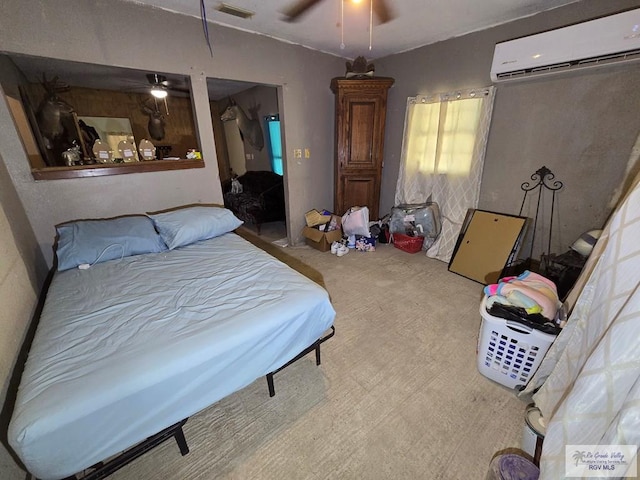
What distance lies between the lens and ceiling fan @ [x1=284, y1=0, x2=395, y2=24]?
85.0 inches

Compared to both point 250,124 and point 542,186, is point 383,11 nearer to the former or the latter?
point 542,186

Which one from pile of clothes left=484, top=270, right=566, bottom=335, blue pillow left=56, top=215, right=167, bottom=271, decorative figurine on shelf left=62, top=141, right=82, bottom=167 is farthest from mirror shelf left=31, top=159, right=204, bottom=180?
pile of clothes left=484, top=270, right=566, bottom=335

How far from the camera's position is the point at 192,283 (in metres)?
1.57

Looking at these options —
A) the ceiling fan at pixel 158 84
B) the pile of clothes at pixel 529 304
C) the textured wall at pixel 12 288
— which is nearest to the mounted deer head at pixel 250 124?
the ceiling fan at pixel 158 84

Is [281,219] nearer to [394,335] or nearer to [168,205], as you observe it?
[168,205]

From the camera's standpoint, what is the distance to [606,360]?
0.82 metres

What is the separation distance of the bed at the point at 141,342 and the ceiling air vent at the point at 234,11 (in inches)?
84.5

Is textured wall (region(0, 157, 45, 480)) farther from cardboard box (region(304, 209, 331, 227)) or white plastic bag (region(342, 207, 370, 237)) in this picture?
white plastic bag (region(342, 207, 370, 237))

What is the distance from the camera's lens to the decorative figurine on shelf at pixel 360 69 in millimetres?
3338

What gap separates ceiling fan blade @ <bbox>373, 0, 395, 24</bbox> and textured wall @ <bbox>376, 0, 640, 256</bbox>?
3.12 ft

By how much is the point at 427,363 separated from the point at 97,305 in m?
2.02

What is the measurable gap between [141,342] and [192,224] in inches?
51.4

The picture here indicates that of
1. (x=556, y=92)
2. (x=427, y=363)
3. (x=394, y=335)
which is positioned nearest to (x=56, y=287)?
(x=394, y=335)

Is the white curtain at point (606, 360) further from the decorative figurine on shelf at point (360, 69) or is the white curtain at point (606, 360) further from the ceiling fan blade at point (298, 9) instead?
the decorative figurine on shelf at point (360, 69)
